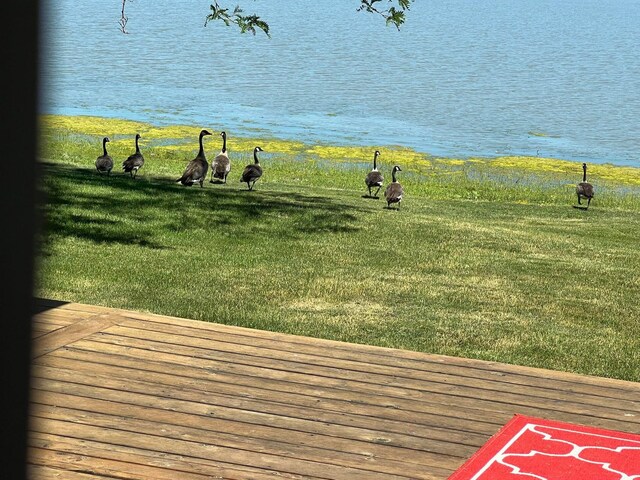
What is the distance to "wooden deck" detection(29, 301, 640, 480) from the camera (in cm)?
464

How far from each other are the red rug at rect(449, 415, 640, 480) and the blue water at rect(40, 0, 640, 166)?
19.2 meters

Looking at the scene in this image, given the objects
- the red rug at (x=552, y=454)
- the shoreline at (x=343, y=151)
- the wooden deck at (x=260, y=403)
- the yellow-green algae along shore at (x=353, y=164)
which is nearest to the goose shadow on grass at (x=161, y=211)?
the yellow-green algae along shore at (x=353, y=164)

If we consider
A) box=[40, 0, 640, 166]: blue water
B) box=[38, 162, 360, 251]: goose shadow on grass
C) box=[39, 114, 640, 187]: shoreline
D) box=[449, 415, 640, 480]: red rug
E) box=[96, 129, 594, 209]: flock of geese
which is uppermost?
box=[40, 0, 640, 166]: blue water

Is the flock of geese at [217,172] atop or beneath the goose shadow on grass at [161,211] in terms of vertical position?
atop

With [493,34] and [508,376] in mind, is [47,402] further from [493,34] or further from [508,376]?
[493,34]

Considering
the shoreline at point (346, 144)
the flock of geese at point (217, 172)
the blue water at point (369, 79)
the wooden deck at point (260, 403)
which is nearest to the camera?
the wooden deck at point (260, 403)

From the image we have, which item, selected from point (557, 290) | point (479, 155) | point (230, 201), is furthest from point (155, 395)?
point (479, 155)

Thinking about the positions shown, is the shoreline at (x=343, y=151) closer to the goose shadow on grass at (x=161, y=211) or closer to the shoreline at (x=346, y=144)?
the shoreline at (x=346, y=144)

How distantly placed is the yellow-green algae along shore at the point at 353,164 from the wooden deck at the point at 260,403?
16.0 m

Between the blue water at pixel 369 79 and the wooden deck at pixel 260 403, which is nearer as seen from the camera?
the wooden deck at pixel 260 403

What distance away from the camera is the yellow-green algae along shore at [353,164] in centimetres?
2594

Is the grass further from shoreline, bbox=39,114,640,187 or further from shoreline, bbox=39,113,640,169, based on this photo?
shoreline, bbox=39,113,640,169

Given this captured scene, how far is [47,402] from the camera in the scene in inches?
211

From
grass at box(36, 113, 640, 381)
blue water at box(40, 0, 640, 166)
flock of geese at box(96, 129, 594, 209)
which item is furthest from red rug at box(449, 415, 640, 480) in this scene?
blue water at box(40, 0, 640, 166)
